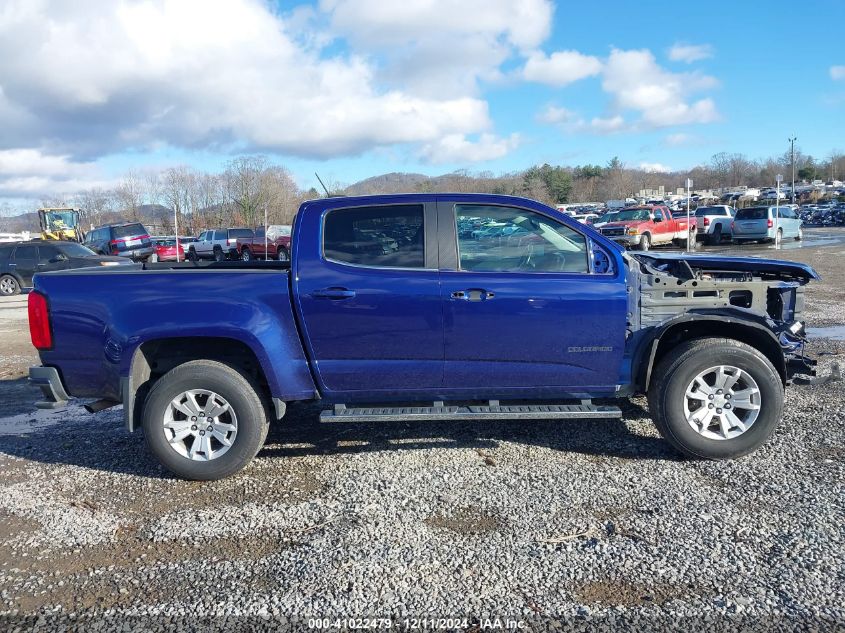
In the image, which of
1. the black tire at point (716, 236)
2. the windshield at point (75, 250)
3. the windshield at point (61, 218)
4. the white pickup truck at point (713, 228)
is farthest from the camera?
the windshield at point (61, 218)

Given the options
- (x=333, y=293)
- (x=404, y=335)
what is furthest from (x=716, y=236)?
(x=333, y=293)

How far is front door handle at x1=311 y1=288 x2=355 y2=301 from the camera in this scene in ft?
14.5

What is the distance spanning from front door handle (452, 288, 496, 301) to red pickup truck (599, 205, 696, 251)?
22.3 metres

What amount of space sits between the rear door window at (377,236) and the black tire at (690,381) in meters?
1.90

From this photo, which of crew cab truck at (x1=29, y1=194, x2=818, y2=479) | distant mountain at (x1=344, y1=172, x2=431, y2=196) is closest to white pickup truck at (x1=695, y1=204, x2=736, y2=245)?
distant mountain at (x1=344, y1=172, x2=431, y2=196)

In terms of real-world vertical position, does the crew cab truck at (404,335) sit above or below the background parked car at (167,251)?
below

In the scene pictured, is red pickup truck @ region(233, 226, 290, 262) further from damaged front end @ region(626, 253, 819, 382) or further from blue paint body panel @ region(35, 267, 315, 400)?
damaged front end @ region(626, 253, 819, 382)

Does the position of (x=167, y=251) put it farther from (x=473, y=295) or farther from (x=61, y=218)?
(x=473, y=295)

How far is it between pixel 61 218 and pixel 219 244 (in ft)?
42.6

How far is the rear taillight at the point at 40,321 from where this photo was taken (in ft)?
14.6

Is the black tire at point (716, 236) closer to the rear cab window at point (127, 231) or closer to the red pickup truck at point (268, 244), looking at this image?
the red pickup truck at point (268, 244)

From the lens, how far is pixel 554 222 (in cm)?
470

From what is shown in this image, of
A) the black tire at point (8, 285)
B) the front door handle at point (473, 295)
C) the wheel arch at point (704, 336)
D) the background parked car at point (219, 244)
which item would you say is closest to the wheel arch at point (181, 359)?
the front door handle at point (473, 295)

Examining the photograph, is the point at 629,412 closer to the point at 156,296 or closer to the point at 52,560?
the point at 156,296
